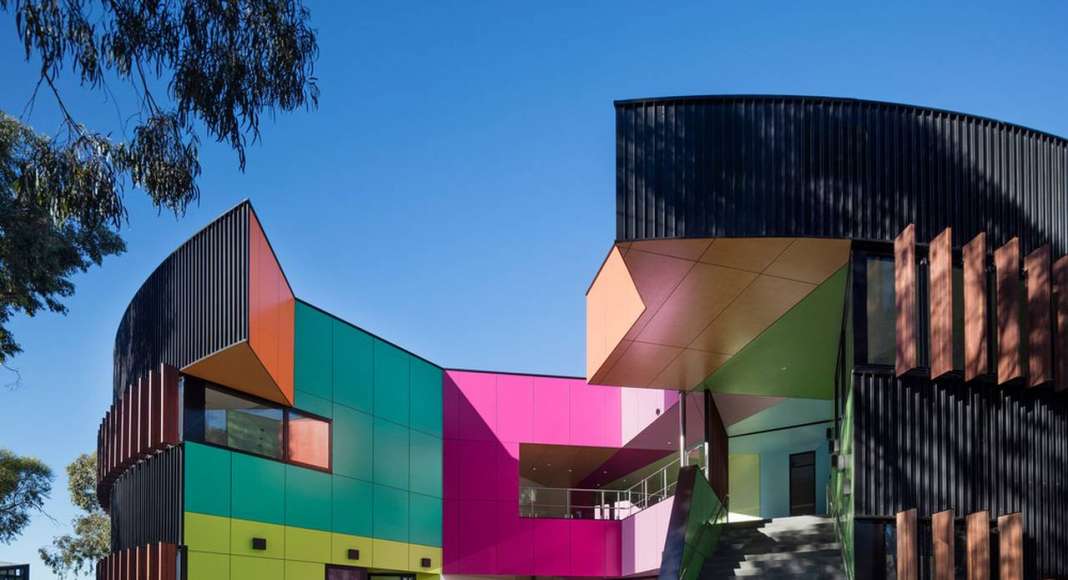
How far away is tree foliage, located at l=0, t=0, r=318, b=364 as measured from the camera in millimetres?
10445

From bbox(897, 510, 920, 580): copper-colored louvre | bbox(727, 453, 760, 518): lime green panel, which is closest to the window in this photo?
bbox(897, 510, 920, 580): copper-colored louvre

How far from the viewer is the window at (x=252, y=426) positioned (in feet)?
55.6

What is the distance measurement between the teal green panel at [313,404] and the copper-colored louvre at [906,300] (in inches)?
412

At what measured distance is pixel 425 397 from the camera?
77.8ft

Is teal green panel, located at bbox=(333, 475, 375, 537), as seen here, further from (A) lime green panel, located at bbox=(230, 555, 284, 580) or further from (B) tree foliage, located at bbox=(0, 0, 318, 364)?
(B) tree foliage, located at bbox=(0, 0, 318, 364)

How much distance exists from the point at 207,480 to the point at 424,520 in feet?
23.3

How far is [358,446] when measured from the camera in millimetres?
21047

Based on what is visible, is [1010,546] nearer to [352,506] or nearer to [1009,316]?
[1009,316]

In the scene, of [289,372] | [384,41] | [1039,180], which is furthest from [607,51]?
[289,372]

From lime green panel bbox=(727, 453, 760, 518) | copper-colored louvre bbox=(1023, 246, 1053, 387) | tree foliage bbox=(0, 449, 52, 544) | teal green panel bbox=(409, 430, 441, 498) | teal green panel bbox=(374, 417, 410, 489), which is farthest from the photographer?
tree foliage bbox=(0, 449, 52, 544)

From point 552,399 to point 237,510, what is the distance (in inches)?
381

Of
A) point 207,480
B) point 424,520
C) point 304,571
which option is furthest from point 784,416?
point 207,480

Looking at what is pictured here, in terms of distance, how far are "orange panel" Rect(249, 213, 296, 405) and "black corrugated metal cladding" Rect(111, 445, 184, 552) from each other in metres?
1.99

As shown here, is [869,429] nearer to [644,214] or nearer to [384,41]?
[644,214]
